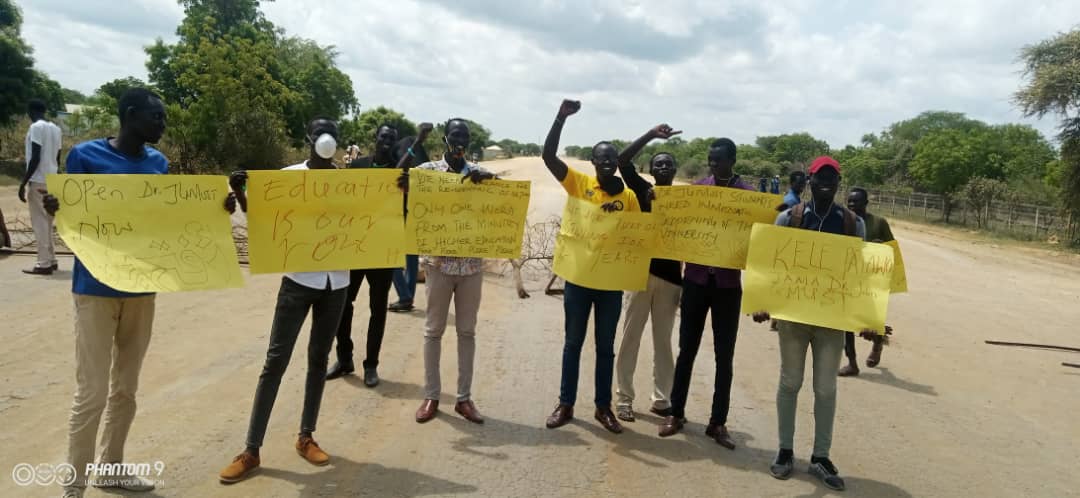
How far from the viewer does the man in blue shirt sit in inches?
138

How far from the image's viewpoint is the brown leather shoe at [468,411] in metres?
5.19

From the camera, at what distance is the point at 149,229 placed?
12.4 feet

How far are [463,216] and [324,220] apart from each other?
115cm

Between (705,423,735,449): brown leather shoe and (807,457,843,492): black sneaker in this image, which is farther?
(705,423,735,449): brown leather shoe

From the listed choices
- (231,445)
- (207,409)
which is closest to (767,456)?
(231,445)

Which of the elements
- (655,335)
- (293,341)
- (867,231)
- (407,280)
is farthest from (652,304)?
(407,280)

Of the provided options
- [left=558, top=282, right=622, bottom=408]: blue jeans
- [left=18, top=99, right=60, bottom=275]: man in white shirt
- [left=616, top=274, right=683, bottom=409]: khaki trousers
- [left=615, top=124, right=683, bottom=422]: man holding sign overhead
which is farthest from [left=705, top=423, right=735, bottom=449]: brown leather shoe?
[left=18, top=99, right=60, bottom=275]: man in white shirt

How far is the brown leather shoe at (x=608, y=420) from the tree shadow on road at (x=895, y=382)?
11.5ft

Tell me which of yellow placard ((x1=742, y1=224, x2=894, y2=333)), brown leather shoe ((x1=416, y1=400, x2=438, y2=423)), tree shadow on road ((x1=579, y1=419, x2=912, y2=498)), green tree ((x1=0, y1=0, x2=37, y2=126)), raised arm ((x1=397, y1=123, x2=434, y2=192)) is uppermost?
green tree ((x1=0, y1=0, x2=37, y2=126))

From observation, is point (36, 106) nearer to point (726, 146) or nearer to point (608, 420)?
point (608, 420)

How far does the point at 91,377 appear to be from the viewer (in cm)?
350

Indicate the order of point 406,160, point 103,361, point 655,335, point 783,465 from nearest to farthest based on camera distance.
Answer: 1. point 103,361
2. point 783,465
3. point 406,160
4. point 655,335

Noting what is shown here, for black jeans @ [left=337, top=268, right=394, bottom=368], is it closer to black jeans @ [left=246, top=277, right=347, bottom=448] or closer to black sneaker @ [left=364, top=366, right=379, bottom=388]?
black sneaker @ [left=364, top=366, right=379, bottom=388]

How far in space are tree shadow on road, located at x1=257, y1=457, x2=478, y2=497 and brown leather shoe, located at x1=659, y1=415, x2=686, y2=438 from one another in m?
1.72
